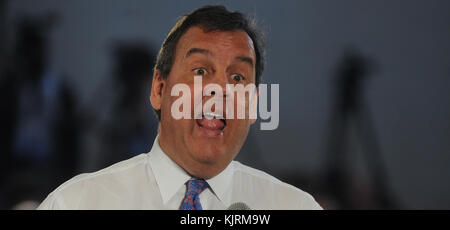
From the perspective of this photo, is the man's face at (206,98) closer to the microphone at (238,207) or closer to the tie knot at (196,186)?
the tie knot at (196,186)

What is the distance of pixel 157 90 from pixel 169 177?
1.11 feet

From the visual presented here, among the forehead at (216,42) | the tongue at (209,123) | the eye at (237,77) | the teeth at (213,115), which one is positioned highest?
the forehead at (216,42)

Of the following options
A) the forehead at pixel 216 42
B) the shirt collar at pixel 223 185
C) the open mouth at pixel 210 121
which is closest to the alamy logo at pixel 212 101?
the open mouth at pixel 210 121

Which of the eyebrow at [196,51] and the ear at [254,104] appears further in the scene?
the ear at [254,104]

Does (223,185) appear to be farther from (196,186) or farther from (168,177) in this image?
(168,177)

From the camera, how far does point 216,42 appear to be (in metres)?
1.78

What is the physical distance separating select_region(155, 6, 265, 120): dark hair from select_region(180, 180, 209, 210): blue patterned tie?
12.0 inches

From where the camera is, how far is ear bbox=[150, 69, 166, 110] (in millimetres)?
1884

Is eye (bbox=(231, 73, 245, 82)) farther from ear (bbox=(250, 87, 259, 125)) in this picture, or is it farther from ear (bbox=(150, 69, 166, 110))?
ear (bbox=(150, 69, 166, 110))

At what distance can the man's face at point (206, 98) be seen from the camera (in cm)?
177

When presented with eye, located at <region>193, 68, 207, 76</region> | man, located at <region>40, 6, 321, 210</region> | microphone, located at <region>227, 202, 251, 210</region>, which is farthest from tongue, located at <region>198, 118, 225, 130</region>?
microphone, located at <region>227, 202, 251, 210</region>
